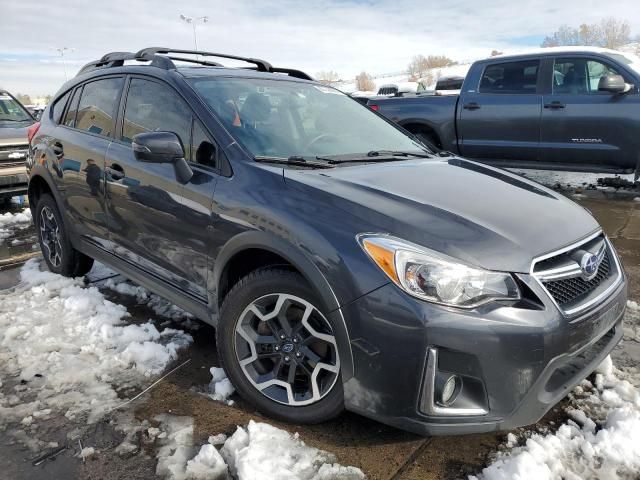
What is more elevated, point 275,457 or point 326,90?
point 326,90

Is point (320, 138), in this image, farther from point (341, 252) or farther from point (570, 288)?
point (570, 288)

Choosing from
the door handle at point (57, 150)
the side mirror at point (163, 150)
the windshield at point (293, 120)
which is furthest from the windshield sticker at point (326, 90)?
the door handle at point (57, 150)

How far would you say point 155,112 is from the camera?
10.6 ft

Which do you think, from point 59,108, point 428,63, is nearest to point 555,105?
point 59,108

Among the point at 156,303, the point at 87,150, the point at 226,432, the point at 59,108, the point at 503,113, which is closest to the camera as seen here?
the point at 226,432

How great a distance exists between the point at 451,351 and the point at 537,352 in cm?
33

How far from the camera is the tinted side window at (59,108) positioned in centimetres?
434

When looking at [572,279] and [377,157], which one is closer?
[572,279]

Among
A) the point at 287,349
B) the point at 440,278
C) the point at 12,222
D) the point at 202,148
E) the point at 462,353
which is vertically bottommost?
the point at 12,222

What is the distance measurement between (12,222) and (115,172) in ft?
14.3

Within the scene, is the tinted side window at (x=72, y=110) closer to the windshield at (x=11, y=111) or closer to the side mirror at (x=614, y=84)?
the windshield at (x=11, y=111)

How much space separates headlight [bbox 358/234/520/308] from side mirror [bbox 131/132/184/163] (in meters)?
1.29

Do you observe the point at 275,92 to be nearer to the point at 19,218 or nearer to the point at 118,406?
the point at 118,406

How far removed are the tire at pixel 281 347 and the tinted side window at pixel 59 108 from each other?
2770 millimetres
